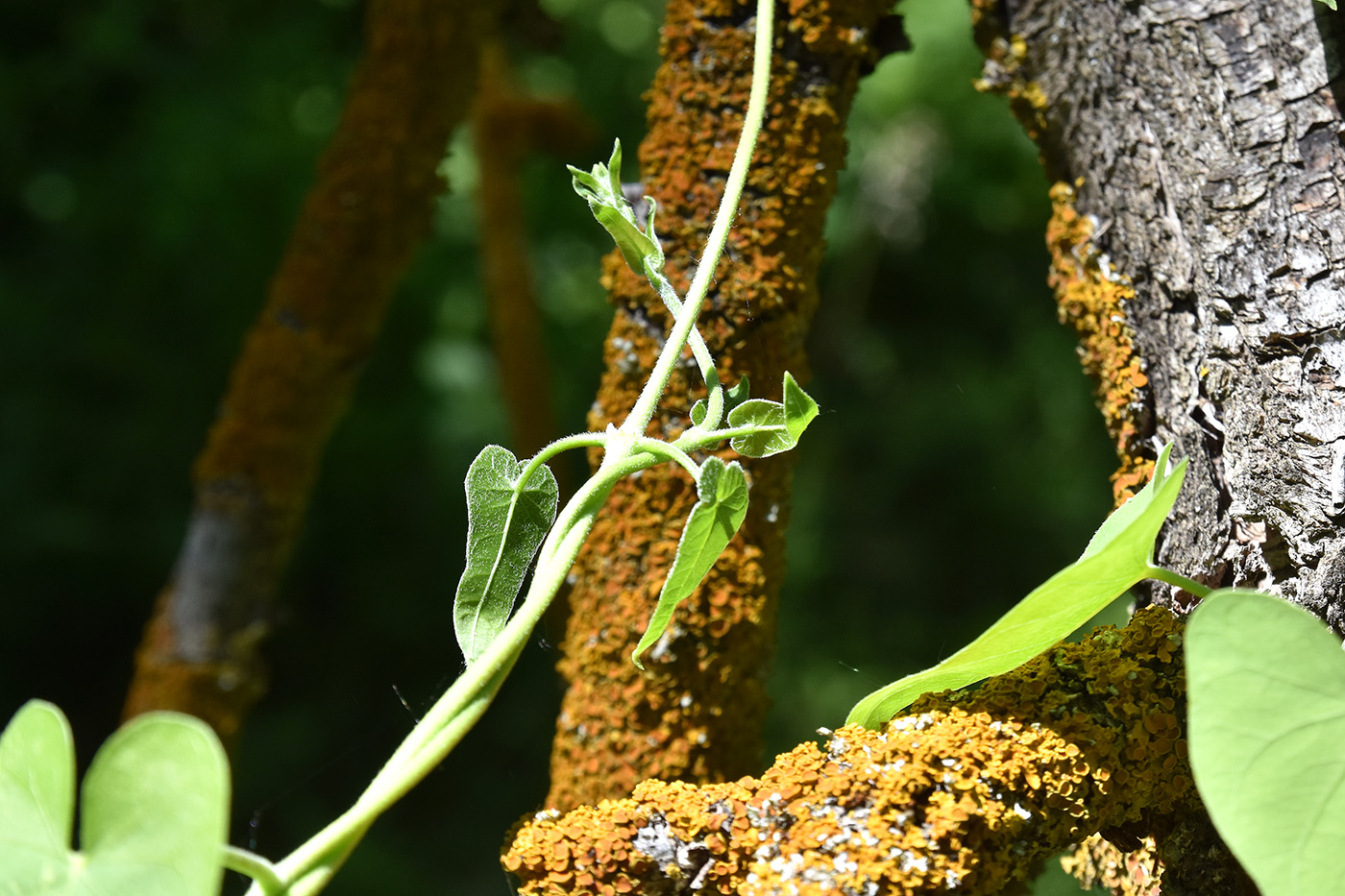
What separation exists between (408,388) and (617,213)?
1.88m

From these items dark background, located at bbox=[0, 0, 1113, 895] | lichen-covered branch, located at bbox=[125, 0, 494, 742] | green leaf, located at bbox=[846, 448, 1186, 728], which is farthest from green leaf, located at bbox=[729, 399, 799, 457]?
dark background, located at bbox=[0, 0, 1113, 895]

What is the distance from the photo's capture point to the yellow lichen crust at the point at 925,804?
349 mm

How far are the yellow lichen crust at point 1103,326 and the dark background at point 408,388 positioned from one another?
1371 mm

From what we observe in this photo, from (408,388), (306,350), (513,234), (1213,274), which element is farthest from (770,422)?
(408,388)

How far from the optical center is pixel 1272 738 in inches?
11.7

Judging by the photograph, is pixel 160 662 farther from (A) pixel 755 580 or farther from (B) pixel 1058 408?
(B) pixel 1058 408

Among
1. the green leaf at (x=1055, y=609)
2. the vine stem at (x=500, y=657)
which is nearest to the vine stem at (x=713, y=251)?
the vine stem at (x=500, y=657)

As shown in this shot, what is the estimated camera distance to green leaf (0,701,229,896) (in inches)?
10.0

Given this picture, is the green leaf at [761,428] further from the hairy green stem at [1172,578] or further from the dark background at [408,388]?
the dark background at [408,388]

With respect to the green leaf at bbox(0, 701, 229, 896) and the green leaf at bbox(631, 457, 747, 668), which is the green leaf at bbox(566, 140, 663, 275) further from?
the green leaf at bbox(0, 701, 229, 896)

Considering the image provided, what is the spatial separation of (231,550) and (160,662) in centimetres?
13

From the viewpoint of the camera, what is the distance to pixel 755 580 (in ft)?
1.80

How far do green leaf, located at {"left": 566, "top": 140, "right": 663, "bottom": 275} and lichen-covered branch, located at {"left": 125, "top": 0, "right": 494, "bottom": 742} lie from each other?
497mm

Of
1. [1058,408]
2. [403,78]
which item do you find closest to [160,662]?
[403,78]
